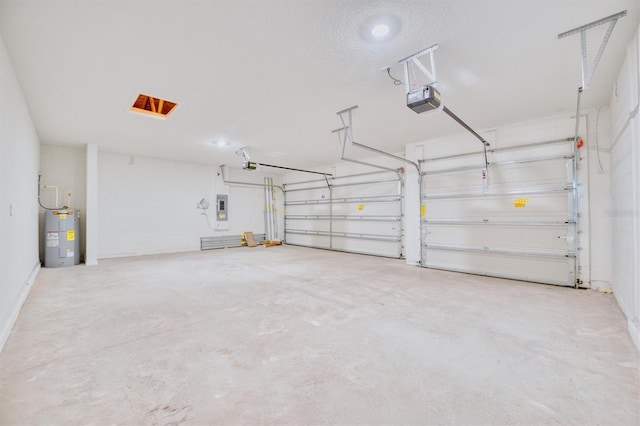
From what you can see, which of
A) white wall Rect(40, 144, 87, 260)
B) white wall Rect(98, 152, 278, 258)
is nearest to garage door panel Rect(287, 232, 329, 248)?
white wall Rect(98, 152, 278, 258)

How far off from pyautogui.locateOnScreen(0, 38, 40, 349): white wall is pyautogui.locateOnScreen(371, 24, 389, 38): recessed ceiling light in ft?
10.6

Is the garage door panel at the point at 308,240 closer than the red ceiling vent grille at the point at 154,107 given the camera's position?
No

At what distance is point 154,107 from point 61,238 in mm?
3673

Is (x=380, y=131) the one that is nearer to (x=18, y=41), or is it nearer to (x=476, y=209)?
(x=476, y=209)

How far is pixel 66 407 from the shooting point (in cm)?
152

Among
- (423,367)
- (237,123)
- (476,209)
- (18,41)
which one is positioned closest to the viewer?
(423,367)

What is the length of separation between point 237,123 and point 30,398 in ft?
12.8

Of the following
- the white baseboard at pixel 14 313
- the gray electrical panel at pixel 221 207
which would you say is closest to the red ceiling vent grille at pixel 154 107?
the white baseboard at pixel 14 313

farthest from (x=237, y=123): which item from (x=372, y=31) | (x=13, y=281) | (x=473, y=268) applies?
(x=473, y=268)

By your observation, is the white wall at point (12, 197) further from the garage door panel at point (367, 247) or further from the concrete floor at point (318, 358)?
the garage door panel at point (367, 247)

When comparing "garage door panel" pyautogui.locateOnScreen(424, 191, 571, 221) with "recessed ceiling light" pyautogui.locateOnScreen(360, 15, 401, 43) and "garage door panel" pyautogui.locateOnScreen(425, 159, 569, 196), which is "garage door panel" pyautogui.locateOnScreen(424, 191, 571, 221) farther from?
"recessed ceiling light" pyautogui.locateOnScreen(360, 15, 401, 43)

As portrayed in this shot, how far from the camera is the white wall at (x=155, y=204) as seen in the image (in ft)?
21.6

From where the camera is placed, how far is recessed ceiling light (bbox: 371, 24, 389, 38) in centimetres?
218

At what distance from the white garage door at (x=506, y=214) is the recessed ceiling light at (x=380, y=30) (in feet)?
11.8
